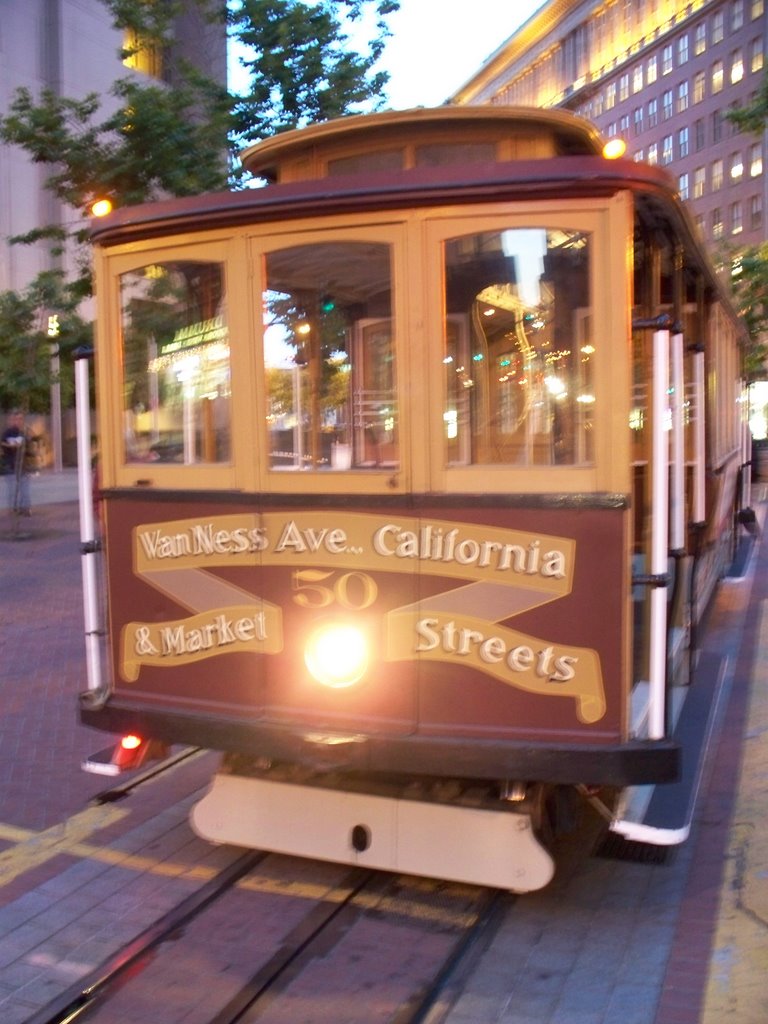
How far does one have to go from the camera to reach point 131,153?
1189 centimetres

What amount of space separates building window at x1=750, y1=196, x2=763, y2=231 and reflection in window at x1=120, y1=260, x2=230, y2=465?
64.3 m

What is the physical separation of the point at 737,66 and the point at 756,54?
1.72m

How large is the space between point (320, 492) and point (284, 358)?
23.7 inches

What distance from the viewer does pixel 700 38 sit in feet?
220

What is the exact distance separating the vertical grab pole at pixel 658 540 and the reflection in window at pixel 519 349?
0.77 ft

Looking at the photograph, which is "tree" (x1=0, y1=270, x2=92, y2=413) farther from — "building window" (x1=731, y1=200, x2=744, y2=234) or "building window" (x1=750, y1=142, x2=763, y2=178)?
"building window" (x1=731, y1=200, x2=744, y2=234)

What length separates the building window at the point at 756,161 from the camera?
205ft

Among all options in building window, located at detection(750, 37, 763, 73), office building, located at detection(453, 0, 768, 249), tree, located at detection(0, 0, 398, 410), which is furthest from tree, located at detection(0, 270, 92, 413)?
building window, located at detection(750, 37, 763, 73)

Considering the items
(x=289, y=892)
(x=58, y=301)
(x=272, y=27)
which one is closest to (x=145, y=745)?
(x=289, y=892)

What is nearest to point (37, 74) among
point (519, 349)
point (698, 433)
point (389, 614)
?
point (698, 433)

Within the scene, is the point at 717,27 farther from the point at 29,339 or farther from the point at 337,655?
the point at 337,655

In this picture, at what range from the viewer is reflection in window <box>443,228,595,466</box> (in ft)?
13.1

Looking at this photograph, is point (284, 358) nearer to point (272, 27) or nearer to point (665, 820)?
point (665, 820)

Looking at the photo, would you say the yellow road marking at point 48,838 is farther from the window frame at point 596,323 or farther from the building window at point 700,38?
the building window at point 700,38
